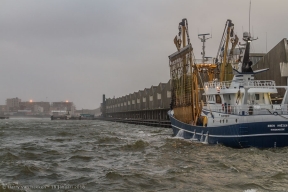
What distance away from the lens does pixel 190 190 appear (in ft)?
39.3

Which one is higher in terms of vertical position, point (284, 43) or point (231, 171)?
point (284, 43)

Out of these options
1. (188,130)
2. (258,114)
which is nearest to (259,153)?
(258,114)

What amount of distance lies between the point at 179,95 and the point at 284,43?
12212 mm

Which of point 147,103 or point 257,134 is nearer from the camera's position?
point 257,134

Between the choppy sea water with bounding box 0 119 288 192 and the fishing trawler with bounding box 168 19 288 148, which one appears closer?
the choppy sea water with bounding box 0 119 288 192

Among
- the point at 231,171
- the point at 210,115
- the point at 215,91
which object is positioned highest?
the point at 215,91

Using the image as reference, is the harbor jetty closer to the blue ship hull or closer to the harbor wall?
the harbor wall

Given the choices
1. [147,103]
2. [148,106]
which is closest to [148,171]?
[148,106]

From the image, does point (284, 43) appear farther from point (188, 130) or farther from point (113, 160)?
point (113, 160)

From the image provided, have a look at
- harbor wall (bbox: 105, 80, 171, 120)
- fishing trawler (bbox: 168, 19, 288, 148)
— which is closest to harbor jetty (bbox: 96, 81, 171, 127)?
harbor wall (bbox: 105, 80, 171, 120)

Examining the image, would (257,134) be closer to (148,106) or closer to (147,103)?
(148,106)

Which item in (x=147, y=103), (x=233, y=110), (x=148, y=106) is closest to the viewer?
(x=233, y=110)

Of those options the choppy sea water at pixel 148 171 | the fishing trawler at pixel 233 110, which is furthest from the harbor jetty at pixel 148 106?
the choppy sea water at pixel 148 171

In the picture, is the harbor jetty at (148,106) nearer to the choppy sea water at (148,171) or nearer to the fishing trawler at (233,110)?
the fishing trawler at (233,110)
